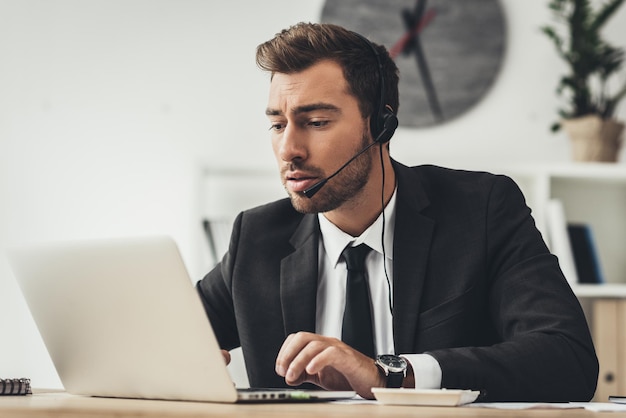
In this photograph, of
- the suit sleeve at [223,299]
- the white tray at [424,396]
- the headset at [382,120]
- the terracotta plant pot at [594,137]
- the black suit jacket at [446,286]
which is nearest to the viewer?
the white tray at [424,396]

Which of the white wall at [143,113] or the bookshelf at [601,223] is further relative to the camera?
the white wall at [143,113]

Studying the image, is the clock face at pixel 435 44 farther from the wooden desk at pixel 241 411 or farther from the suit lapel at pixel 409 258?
the wooden desk at pixel 241 411

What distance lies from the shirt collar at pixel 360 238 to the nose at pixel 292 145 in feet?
0.54

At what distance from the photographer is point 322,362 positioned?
116cm

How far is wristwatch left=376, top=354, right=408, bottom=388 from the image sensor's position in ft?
4.00

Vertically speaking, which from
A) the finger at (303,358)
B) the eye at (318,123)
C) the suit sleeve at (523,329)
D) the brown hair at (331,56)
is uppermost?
the brown hair at (331,56)

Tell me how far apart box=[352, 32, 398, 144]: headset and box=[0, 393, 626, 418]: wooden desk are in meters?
0.77

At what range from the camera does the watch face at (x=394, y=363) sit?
1.22 meters

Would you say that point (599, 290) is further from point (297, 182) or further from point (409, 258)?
point (297, 182)

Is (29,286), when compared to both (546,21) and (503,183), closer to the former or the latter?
(503,183)

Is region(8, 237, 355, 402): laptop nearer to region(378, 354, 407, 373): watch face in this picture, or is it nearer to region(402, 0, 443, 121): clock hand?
region(378, 354, 407, 373): watch face

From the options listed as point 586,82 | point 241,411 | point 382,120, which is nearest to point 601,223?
point 586,82

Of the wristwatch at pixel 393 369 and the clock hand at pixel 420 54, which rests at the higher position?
the clock hand at pixel 420 54

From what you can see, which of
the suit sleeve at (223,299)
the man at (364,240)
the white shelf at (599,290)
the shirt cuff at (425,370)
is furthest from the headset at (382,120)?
the white shelf at (599,290)
